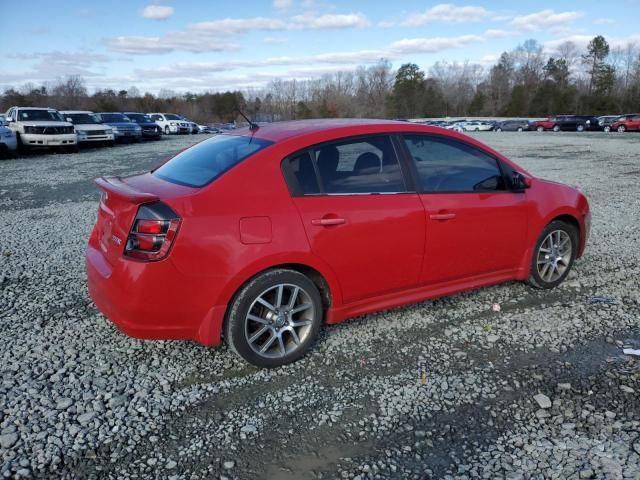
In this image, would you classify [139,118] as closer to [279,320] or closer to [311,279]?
[311,279]

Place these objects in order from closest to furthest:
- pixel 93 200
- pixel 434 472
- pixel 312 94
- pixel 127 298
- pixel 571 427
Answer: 1. pixel 434 472
2. pixel 571 427
3. pixel 127 298
4. pixel 93 200
5. pixel 312 94

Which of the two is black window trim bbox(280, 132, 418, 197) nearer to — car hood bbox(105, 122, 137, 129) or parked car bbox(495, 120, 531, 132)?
car hood bbox(105, 122, 137, 129)

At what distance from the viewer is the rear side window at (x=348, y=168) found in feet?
12.1

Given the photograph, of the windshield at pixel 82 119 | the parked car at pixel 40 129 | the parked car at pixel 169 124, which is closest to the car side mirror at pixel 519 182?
the parked car at pixel 40 129

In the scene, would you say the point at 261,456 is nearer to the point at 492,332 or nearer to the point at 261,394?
the point at 261,394

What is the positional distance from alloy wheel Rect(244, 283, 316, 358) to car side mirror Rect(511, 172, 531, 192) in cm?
222

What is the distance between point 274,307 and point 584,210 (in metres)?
3.57

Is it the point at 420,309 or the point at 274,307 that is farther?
the point at 420,309

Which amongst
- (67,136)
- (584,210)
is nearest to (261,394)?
(584,210)

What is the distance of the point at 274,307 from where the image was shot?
361 cm

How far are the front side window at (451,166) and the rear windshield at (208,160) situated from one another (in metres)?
1.27

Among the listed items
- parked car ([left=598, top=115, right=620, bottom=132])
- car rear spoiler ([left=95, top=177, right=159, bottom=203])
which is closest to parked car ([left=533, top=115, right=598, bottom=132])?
parked car ([left=598, top=115, right=620, bottom=132])

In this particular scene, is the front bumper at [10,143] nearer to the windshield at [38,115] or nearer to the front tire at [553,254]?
the windshield at [38,115]

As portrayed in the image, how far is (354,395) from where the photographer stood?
3334 millimetres
